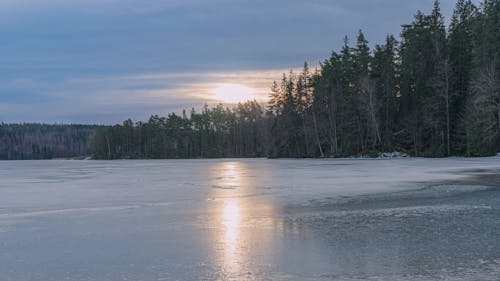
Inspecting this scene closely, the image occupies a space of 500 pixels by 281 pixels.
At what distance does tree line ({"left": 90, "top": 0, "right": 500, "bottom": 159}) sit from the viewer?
56.7 metres

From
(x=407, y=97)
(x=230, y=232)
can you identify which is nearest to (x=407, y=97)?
(x=407, y=97)

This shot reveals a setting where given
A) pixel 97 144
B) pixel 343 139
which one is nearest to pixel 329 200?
pixel 343 139

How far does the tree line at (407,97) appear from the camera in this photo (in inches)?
2232

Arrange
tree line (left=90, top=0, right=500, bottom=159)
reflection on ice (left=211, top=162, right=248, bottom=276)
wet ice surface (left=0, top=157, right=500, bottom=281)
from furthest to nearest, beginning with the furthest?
tree line (left=90, top=0, right=500, bottom=159) < reflection on ice (left=211, top=162, right=248, bottom=276) < wet ice surface (left=0, top=157, right=500, bottom=281)

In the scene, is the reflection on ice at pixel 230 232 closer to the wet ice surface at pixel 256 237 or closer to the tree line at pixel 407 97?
the wet ice surface at pixel 256 237

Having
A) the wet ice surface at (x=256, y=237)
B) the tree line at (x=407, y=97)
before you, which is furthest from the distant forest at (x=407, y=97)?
the wet ice surface at (x=256, y=237)

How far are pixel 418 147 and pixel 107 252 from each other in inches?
2432

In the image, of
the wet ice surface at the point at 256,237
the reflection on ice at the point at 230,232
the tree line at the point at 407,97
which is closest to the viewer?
the wet ice surface at the point at 256,237

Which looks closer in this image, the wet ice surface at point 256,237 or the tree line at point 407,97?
the wet ice surface at point 256,237

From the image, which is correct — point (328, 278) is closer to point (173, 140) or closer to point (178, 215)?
point (178, 215)

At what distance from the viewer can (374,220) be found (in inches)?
491

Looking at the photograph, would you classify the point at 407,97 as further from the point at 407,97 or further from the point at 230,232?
the point at 230,232

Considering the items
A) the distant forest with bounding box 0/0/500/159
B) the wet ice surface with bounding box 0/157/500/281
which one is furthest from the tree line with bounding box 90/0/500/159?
the wet ice surface with bounding box 0/157/500/281

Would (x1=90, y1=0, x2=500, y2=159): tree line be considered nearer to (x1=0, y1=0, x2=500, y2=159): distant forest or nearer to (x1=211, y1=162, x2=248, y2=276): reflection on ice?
(x1=0, y1=0, x2=500, y2=159): distant forest
